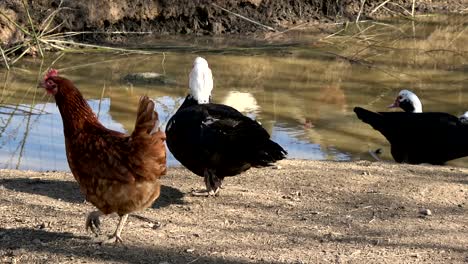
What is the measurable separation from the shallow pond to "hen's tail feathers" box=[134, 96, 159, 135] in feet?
11.2

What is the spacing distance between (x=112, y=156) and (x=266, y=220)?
135 centimetres

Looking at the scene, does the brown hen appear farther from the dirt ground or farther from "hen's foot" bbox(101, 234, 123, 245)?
the dirt ground

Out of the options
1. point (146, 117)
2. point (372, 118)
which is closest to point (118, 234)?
point (146, 117)

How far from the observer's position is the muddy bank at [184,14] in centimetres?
1445

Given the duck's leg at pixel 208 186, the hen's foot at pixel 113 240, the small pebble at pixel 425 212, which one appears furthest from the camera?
the duck's leg at pixel 208 186

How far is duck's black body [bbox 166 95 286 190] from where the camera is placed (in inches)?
257

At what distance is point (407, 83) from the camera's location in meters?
12.1

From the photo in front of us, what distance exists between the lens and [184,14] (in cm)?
1580

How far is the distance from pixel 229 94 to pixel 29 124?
9.15ft

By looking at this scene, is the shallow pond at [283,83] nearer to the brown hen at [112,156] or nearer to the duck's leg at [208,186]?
the duck's leg at [208,186]

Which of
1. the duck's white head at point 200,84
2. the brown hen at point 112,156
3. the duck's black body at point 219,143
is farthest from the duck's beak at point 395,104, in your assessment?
the brown hen at point 112,156

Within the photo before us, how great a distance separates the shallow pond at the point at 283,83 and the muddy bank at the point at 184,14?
24.2 inches

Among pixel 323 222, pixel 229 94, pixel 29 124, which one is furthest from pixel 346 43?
pixel 323 222

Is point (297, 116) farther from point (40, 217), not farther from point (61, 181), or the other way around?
point (40, 217)
